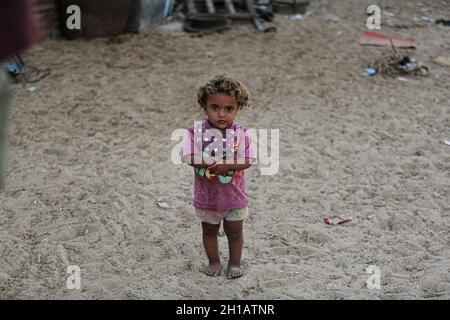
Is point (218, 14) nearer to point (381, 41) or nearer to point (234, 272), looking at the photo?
point (381, 41)

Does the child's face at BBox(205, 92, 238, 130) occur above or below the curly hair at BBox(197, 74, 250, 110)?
below

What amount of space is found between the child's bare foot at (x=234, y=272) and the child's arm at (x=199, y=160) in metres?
0.78

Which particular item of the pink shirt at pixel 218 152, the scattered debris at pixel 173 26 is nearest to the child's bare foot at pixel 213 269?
the pink shirt at pixel 218 152

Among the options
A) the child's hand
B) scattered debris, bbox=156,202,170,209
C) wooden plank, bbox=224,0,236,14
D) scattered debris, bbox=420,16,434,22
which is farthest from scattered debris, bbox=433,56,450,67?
the child's hand

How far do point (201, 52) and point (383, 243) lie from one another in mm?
4578

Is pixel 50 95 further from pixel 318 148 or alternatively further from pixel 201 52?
pixel 318 148

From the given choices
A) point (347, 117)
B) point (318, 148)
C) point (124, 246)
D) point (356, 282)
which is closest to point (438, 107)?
point (347, 117)

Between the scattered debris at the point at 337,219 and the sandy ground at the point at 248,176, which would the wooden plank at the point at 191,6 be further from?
the scattered debris at the point at 337,219

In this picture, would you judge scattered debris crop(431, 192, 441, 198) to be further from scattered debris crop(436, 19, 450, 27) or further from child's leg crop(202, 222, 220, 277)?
scattered debris crop(436, 19, 450, 27)

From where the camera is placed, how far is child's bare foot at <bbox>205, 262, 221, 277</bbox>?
3402 mm

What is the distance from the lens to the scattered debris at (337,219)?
4.03 meters

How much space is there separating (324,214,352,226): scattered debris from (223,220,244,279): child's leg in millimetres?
939

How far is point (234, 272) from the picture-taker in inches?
133

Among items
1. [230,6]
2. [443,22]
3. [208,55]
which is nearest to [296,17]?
[230,6]
